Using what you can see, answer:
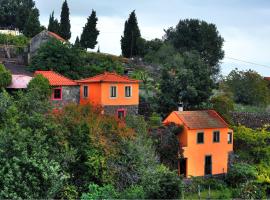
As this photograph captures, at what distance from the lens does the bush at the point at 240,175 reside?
132ft

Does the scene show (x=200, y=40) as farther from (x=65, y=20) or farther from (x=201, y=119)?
(x=201, y=119)

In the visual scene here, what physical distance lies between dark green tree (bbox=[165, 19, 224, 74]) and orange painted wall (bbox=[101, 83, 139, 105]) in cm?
3520

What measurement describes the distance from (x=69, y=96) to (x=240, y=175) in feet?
47.1

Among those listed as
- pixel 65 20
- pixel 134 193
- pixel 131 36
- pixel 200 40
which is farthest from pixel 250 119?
pixel 200 40

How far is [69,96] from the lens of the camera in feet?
139

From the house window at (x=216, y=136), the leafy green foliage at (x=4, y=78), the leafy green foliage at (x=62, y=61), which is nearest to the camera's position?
the leafy green foliage at (x=4, y=78)

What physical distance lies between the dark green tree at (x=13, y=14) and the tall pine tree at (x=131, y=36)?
1655cm

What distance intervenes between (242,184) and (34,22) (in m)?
41.3

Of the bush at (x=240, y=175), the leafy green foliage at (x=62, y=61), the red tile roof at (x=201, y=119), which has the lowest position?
the bush at (x=240, y=175)

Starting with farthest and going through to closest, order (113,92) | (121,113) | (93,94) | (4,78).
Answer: (121,113)
(113,92)
(93,94)
(4,78)

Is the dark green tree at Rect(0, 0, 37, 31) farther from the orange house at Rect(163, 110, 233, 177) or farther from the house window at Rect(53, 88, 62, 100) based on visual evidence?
the orange house at Rect(163, 110, 233, 177)

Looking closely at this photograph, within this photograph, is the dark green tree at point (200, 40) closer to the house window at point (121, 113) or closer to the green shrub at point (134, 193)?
the house window at point (121, 113)

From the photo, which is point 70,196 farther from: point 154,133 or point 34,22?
point 34,22

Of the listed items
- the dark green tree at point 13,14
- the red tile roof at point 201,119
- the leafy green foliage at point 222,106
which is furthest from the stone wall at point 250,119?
the dark green tree at point 13,14
